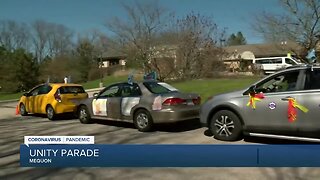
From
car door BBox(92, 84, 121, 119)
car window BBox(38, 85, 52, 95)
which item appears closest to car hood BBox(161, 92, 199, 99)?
car door BBox(92, 84, 121, 119)

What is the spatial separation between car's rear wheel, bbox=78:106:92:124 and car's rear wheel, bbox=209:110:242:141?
15.5 ft

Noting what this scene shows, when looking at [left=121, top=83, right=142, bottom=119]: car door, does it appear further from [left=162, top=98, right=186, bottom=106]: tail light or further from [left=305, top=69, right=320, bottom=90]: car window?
Result: [left=305, top=69, right=320, bottom=90]: car window

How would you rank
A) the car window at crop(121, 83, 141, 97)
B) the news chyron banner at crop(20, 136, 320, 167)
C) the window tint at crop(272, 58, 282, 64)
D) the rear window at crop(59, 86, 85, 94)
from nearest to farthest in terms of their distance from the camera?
the news chyron banner at crop(20, 136, 320, 167) → the car window at crop(121, 83, 141, 97) → the rear window at crop(59, 86, 85, 94) → the window tint at crop(272, 58, 282, 64)

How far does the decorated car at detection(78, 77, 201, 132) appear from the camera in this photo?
30.3ft

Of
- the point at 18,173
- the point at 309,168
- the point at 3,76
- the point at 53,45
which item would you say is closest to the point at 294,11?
the point at 309,168

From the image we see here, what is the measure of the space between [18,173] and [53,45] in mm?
75696

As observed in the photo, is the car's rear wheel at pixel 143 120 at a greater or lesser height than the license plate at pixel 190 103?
lesser

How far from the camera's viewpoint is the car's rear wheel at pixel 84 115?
11450 millimetres

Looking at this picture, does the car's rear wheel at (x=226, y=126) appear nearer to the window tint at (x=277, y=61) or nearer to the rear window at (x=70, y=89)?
the rear window at (x=70, y=89)

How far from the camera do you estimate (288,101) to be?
23.2ft

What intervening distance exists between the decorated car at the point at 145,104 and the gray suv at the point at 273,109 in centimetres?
107

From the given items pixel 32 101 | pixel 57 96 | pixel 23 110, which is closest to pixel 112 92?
pixel 57 96

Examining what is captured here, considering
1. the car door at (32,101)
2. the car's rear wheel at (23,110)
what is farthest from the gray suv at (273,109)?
the car's rear wheel at (23,110)

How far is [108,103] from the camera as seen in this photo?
1065 centimetres
